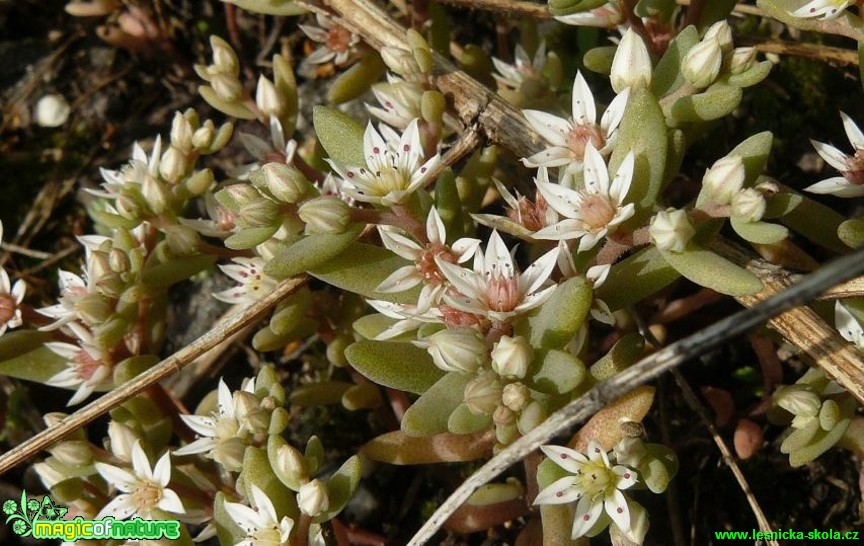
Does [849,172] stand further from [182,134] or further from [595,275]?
A: [182,134]

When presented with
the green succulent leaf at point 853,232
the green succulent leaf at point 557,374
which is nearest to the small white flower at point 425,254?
the green succulent leaf at point 557,374

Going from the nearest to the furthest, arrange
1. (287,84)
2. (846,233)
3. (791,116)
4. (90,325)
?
(846,233), (90,325), (287,84), (791,116)

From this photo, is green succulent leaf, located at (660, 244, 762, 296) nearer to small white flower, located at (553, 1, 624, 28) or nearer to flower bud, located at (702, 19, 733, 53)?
flower bud, located at (702, 19, 733, 53)

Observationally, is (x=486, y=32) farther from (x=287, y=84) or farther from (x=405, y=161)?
(x=405, y=161)

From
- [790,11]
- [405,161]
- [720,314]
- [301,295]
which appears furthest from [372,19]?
[720,314]

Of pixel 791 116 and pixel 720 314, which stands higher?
pixel 791 116

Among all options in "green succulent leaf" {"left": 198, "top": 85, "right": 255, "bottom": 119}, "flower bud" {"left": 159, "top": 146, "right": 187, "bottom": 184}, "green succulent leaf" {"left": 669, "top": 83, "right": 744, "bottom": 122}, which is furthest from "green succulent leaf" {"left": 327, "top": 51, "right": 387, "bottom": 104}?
"green succulent leaf" {"left": 669, "top": 83, "right": 744, "bottom": 122}

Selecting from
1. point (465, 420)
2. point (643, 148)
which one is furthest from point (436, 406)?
point (643, 148)

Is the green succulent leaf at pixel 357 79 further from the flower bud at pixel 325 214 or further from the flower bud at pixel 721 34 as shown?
the flower bud at pixel 721 34
